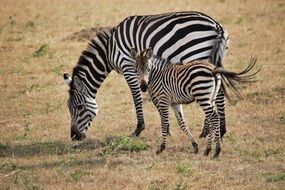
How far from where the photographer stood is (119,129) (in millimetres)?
11938

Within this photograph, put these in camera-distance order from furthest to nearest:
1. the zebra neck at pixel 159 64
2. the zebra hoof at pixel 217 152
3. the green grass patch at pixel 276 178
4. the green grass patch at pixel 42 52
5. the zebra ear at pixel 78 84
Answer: the green grass patch at pixel 42 52 < the zebra ear at pixel 78 84 < the zebra neck at pixel 159 64 < the zebra hoof at pixel 217 152 < the green grass patch at pixel 276 178

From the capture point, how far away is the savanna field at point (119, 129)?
870 centimetres

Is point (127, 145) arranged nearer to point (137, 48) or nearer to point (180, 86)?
point (180, 86)

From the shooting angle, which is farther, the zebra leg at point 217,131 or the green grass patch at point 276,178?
the zebra leg at point 217,131

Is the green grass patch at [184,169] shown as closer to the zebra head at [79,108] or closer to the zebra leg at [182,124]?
the zebra leg at [182,124]

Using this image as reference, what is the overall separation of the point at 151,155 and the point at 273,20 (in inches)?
530

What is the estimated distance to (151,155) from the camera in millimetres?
9906

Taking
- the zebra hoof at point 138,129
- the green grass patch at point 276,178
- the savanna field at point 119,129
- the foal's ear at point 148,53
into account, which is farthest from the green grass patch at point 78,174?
the green grass patch at point 276,178

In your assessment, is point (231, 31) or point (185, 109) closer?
point (185, 109)

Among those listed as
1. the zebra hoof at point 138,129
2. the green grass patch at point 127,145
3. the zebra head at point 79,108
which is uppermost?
the zebra head at point 79,108

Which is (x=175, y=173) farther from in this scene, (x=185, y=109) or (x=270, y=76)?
(x=270, y=76)

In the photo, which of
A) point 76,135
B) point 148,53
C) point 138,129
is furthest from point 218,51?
point 76,135

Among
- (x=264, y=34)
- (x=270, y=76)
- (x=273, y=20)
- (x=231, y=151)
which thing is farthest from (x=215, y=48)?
(x=273, y=20)

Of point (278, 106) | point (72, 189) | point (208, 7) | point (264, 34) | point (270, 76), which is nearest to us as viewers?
point (72, 189)
